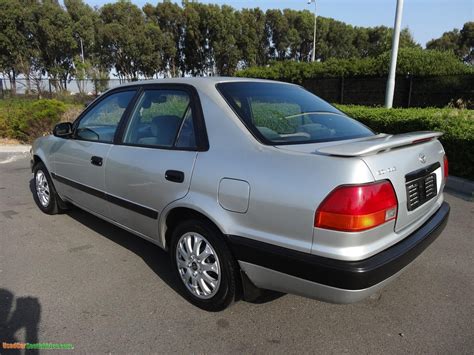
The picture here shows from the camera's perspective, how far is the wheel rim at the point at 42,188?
16.1ft

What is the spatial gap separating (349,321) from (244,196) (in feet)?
3.97

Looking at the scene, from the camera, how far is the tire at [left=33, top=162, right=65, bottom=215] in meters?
4.78

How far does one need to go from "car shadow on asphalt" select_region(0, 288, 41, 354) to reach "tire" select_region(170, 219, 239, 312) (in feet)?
3.44

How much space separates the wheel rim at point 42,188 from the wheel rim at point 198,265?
277cm

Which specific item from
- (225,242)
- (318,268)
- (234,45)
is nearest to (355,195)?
(318,268)

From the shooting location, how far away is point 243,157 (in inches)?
95.7

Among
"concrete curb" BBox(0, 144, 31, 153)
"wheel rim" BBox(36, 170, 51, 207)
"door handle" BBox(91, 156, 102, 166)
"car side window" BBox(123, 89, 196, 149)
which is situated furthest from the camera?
"concrete curb" BBox(0, 144, 31, 153)

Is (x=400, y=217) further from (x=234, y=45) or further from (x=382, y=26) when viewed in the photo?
(x=382, y=26)

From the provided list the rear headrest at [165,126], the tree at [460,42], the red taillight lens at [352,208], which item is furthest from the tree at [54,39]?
the tree at [460,42]

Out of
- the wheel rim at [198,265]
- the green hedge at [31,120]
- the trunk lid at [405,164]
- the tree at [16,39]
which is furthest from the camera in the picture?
the tree at [16,39]

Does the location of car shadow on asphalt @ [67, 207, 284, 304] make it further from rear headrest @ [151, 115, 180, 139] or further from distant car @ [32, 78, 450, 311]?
rear headrest @ [151, 115, 180, 139]

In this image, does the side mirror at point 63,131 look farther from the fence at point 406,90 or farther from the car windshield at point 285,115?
the fence at point 406,90

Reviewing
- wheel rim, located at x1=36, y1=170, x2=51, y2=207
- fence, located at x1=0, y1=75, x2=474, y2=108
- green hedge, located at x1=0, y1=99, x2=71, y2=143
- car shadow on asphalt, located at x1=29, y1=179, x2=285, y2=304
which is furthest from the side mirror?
fence, located at x1=0, y1=75, x2=474, y2=108

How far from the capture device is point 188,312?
285 cm
